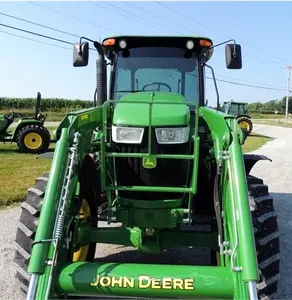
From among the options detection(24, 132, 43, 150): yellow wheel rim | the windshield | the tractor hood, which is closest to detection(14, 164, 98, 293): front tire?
the tractor hood

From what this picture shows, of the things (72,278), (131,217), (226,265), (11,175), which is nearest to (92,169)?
(131,217)

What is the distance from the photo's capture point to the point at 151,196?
3.61 metres

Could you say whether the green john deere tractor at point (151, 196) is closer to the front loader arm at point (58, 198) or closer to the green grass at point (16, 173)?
the front loader arm at point (58, 198)

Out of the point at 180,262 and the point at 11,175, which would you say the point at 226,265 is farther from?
the point at 11,175

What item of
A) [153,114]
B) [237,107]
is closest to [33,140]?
[153,114]

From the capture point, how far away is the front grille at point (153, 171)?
3.47 m

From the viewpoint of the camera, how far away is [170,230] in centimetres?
375

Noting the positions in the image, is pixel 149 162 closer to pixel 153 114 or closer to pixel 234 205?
pixel 153 114

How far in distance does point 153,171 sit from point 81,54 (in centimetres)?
168

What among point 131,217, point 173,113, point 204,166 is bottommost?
point 131,217

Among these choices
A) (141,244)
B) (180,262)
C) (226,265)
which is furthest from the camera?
(180,262)

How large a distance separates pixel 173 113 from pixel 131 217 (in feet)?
3.11

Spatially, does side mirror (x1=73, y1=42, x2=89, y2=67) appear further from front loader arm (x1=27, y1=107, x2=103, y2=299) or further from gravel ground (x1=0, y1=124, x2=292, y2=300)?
gravel ground (x1=0, y1=124, x2=292, y2=300)

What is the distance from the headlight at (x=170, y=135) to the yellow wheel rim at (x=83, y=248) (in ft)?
3.46
